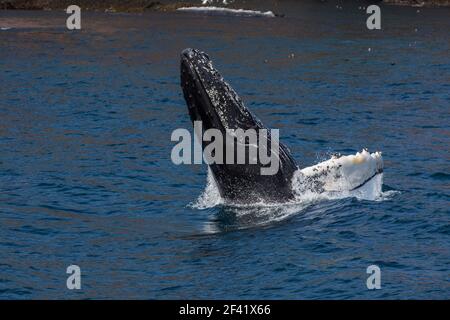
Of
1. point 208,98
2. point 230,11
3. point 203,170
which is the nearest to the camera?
point 208,98

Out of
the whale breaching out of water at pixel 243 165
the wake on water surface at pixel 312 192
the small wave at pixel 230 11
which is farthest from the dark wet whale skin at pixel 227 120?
the small wave at pixel 230 11

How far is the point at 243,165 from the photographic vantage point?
16.3 meters

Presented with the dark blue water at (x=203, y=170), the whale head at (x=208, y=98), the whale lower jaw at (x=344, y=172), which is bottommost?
the dark blue water at (x=203, y=170)

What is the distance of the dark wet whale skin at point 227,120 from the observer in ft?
52.9

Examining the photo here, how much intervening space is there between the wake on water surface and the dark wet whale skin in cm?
17

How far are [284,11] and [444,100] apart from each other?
35419 millimetres

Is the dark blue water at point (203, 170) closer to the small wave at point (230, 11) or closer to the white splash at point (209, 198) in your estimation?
the white splash at point (209, 198)

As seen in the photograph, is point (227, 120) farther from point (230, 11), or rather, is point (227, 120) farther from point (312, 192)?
point (230, 11)

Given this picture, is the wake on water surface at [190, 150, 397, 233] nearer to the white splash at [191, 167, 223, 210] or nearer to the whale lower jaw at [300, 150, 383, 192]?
the whale lower jaw at [300, 150, 383, 192]

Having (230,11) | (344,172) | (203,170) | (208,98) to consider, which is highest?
(230,11)

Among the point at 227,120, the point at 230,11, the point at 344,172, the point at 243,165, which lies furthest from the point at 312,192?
the point at 230,11

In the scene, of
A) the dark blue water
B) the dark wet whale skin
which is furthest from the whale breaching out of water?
the dark blue water

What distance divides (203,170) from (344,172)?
234 inches
